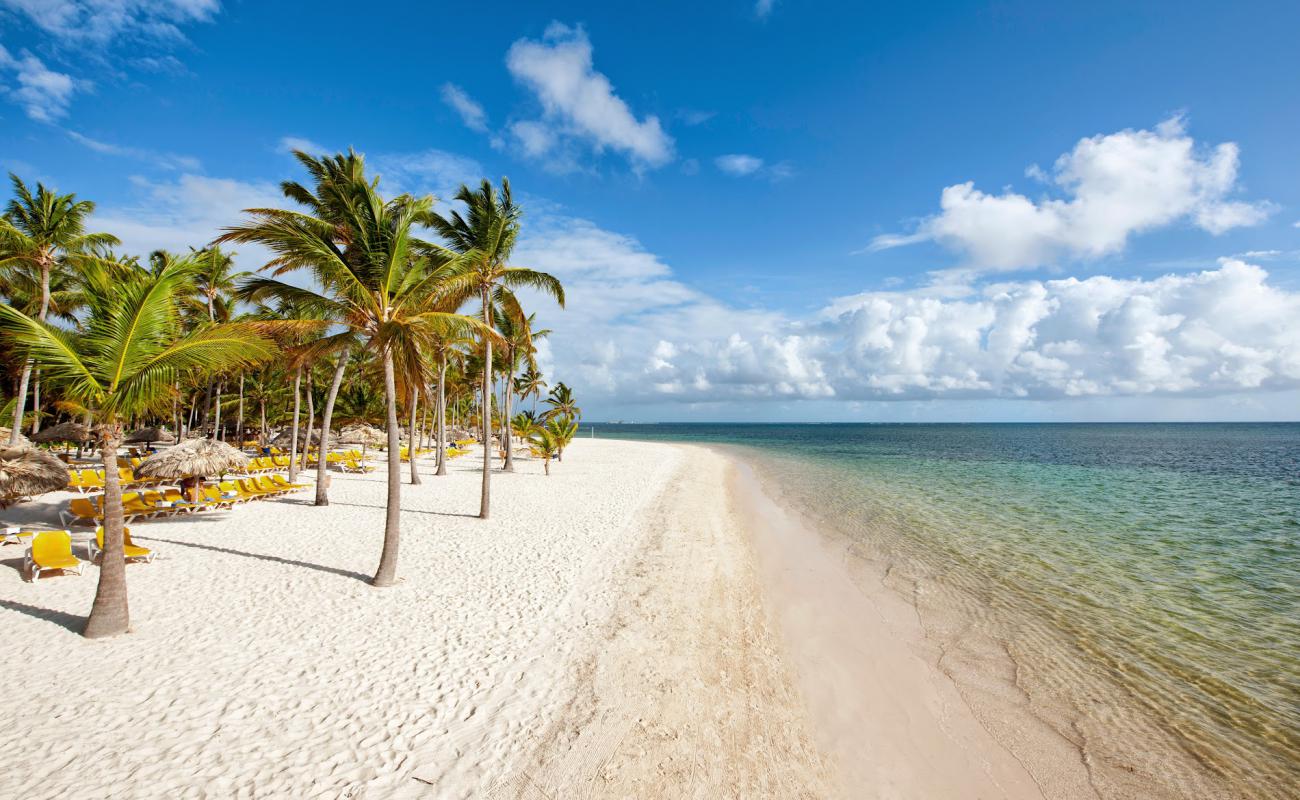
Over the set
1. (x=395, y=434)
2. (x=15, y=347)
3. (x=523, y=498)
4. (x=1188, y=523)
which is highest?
(x=15, y=347)

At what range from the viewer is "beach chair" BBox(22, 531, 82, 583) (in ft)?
24.2

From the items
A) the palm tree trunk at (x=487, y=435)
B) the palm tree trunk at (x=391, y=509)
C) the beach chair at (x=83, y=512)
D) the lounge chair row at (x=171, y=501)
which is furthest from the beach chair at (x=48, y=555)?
the palm tree trunk at (x=487, y=435)

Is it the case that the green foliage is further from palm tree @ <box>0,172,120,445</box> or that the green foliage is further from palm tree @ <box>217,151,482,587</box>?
palm tree @ <box>0,172,120,445</box>

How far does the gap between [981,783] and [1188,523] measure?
18.7 m

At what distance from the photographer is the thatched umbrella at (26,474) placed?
9.43 meters

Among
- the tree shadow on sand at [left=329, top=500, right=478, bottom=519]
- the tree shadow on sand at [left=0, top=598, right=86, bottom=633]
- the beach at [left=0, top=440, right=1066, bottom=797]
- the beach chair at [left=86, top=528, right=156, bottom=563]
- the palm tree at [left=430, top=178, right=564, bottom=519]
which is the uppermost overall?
the palm tree at [left=430, top=178, right=564, bottom=519]

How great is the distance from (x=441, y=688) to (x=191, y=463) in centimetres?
1214

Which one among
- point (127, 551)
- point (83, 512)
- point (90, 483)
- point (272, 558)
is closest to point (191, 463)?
point (83, 512)

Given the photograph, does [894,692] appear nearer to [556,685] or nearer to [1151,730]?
[1151,730]

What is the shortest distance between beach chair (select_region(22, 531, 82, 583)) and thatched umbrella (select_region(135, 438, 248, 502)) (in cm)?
521

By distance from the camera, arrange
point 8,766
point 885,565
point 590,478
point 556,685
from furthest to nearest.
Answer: point 590,478 → point 885,565 → point 556,685 → point 8,766

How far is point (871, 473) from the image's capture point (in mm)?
30141

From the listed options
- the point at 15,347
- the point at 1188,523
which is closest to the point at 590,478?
the point at 15,347

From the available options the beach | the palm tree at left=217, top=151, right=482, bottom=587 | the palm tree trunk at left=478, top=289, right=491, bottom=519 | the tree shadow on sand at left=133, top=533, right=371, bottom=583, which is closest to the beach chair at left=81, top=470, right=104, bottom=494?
the tree shadow on sand at left=133, top=533, right=371, bottom=583
